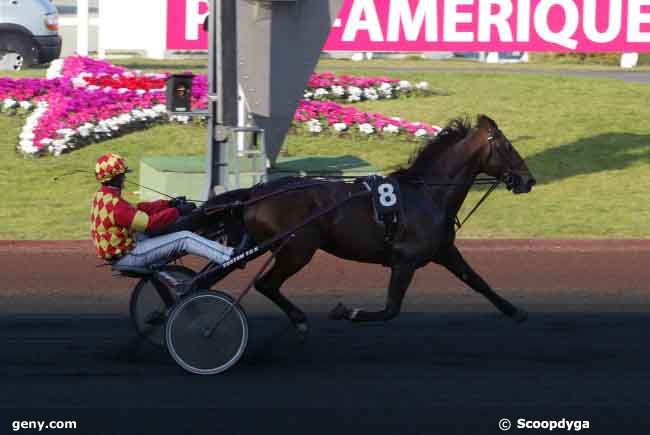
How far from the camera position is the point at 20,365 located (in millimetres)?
8414

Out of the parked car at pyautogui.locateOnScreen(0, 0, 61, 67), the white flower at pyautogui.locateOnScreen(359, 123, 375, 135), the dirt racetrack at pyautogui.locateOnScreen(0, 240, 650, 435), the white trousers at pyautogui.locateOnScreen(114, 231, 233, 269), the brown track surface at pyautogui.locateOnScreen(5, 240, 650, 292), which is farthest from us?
the parked car at pyautogui.locateOnScreen(0, 0, 61, 67)

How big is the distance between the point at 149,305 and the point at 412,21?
9.71m

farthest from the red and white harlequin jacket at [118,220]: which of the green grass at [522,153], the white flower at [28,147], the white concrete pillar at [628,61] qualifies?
the white concrete pillar at [628,61]

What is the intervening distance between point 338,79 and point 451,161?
12.1m

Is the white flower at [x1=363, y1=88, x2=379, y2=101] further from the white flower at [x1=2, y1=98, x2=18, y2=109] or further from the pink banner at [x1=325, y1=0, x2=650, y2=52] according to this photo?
the white flower at [x1=2, y1=98, x2=18, y2=109]

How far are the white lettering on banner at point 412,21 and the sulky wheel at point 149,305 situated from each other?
951 centimetres

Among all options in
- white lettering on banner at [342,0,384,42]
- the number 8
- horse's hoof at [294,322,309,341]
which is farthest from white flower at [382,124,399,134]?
horse's hoof at [294,322,309,341]

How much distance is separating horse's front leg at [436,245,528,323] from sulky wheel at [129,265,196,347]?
188 centimetres

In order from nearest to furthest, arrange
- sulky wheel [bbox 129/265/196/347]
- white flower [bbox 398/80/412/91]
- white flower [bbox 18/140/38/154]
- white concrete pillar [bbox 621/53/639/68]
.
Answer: sulky wheel [bbox 129/265/196/347]
white flower [bbox 18/140/38/154]
white flower [bbox 398/80/412/91]
white concrete pillar [bbox 621/53/639/68]

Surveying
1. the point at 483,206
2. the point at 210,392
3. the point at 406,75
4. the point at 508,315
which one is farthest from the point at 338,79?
the point at 210,392

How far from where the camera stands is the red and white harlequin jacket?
26.9 ft

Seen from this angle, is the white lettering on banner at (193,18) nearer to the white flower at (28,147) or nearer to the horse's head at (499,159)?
the white flower at (28,147)

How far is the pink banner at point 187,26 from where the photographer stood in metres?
17.5

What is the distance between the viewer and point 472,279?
30.6 feet
